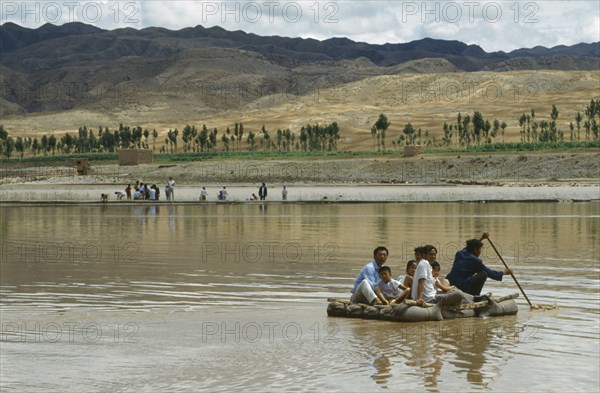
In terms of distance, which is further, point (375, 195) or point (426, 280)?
A: point (375, 195)

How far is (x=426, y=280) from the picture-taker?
18.6 m

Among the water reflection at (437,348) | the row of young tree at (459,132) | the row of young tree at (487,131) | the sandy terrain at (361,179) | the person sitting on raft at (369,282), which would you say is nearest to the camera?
the water reflection at (437,348)

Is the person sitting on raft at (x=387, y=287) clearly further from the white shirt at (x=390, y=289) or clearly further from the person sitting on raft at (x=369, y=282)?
the person sitting on raft at (x=369, y=282)

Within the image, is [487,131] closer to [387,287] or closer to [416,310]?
[387,287]

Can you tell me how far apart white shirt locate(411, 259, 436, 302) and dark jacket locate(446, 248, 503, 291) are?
3.43 feet

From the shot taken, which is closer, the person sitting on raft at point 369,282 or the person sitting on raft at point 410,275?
the person sitting on raft at point 369,282

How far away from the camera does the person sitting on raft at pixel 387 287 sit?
1903 cm

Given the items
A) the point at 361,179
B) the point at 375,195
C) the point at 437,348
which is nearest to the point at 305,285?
the point at 437,348

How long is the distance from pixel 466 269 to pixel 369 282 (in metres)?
2.03

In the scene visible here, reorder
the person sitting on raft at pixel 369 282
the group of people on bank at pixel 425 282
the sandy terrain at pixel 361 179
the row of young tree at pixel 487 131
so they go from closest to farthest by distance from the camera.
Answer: the group of people on bank at pixel 425 282, the person sitting on raft at pixel 369 282, the sandy terrain at pixel 361 179, the row of young tree at pixel 487 131

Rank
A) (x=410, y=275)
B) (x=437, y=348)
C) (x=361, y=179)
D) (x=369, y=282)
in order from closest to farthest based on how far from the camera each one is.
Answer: (x=437, y=348) → (x=369, y=282) → (x=410, y=275) → (x=361, y=179)

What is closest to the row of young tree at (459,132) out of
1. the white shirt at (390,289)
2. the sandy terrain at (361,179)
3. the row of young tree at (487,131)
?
the row of young tree at (487,131)

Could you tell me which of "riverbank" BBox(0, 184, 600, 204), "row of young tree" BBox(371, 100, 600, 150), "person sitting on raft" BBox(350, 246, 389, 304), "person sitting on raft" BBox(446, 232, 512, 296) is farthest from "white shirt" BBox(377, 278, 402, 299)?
"row of young tree" BBox(371, 100, 600, 150)

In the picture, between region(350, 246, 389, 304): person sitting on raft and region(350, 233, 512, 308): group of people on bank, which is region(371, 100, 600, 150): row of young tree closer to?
region(350, 233, 512, 308): group of people on bank
